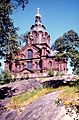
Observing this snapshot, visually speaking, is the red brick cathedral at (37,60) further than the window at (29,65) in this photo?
No

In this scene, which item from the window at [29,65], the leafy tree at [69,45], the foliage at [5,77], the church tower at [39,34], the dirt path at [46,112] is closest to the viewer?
the dirt path at [46,112]

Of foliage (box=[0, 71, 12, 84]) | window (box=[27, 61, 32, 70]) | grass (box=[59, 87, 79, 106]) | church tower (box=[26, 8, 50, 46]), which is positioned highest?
church tower (box=[26, 8, 50, 46])

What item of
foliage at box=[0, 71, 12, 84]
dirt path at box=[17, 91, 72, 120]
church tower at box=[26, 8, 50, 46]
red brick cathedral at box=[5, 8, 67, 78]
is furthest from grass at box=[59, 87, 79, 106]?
church tower at box=[26, 8, 50, 46]

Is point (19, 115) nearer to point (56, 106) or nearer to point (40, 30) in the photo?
point (56, 106)

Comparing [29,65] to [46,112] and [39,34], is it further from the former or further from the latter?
[46,112]

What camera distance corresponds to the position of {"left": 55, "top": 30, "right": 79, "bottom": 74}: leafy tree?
37031 mm

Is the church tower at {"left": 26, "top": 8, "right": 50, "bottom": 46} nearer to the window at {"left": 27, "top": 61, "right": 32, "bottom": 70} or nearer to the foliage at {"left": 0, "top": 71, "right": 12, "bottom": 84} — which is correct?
the window at {"left": 27, "top": 61, "right": 32, "bottom": 70}

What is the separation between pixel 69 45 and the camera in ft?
126

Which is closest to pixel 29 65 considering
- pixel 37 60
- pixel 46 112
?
pixel 37 60

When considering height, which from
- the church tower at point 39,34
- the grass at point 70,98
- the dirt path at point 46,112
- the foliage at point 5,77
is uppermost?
the church tower at point 39,34

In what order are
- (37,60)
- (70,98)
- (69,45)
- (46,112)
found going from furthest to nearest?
(37,60), (69,45), (70,98), (46,112)

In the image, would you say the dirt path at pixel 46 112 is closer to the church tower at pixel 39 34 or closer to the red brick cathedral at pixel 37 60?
the red brick cathedral at pixel 37 60

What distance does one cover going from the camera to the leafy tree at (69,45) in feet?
121

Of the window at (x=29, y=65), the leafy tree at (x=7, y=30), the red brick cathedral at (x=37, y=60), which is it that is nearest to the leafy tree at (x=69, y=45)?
the leafy tree at (x=7, y=30)
